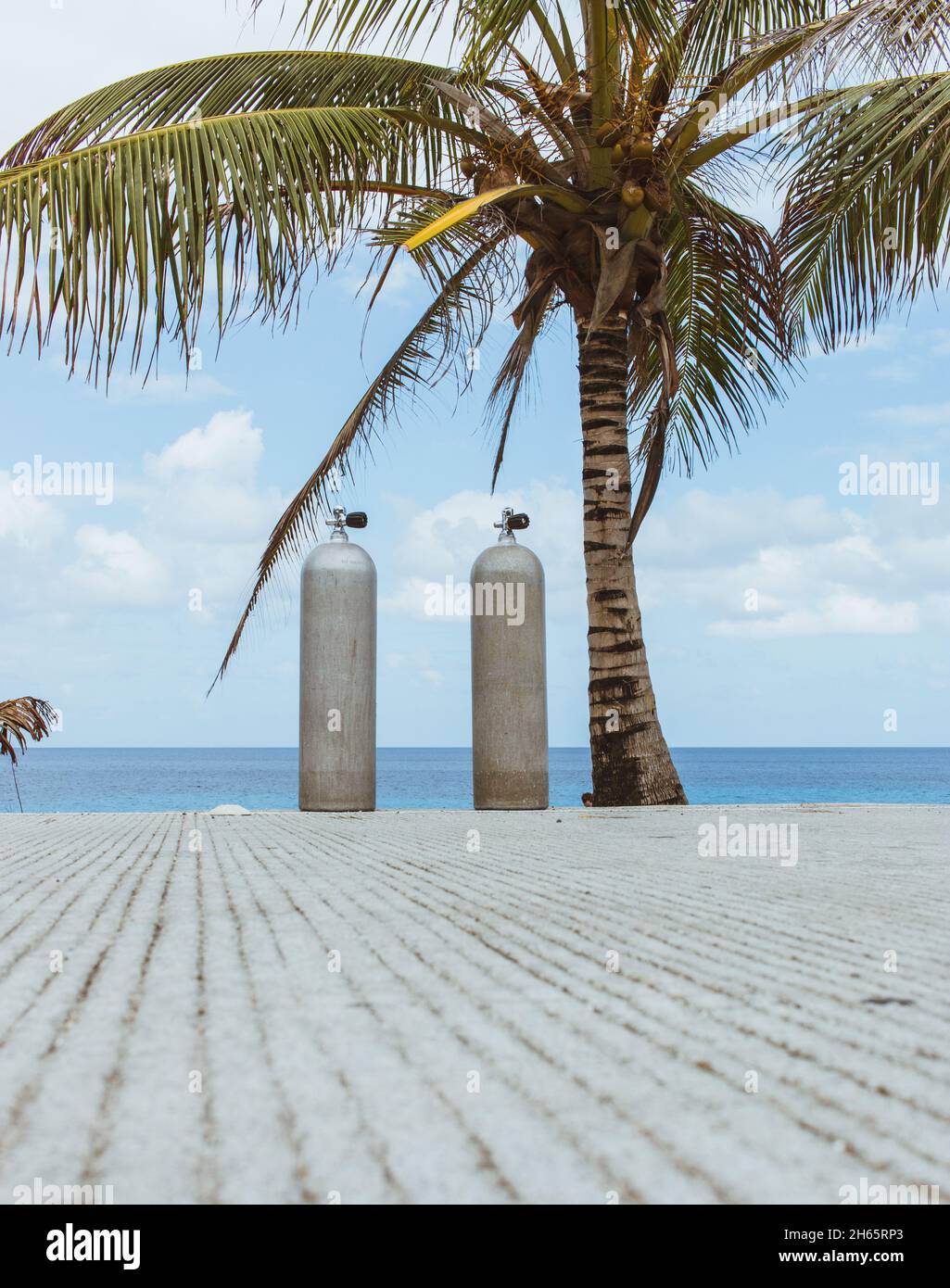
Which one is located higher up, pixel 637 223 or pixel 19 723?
pixel 637 223

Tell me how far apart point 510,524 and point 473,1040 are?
16.7 feet

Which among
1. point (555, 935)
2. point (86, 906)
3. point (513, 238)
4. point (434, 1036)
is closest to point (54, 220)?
point (513, 238)

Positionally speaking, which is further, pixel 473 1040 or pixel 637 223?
pixel 637 223

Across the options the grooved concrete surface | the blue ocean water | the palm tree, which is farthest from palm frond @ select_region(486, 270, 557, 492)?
the blue ocean water

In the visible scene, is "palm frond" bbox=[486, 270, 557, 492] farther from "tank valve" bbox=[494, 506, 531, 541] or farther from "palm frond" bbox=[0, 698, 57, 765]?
"palm frond" bbox=[0, 698, 57, 765]

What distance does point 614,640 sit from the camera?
20.1ft

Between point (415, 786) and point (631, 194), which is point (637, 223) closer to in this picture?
point (631, 194)

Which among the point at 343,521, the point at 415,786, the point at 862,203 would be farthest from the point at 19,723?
the point at 415,786

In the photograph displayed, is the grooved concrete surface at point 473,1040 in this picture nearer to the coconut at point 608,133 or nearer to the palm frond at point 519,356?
the coconut at point 608,133

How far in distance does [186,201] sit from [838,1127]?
4.65m

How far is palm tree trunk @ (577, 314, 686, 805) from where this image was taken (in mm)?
6094

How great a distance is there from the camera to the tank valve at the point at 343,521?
236 inches

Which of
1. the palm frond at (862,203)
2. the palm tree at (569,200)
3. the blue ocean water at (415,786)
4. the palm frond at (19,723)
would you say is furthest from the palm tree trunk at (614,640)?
the blue ocean water at (415,786)
